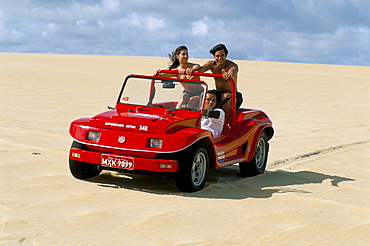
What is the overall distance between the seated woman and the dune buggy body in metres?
0.12

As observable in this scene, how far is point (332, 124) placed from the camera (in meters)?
17.2

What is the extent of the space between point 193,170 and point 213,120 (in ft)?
3.92

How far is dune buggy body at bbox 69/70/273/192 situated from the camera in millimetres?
7273

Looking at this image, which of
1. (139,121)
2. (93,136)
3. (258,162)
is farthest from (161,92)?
(258,162)

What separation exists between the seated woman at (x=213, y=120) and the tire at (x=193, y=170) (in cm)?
76

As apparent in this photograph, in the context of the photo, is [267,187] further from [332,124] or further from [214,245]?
[332,124]

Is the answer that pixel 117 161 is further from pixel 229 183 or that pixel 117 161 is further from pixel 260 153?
pixel 260 153

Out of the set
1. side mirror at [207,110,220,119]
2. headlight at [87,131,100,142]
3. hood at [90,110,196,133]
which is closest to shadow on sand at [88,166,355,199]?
headlight at [87,131,100,142]

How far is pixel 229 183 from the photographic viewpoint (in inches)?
334

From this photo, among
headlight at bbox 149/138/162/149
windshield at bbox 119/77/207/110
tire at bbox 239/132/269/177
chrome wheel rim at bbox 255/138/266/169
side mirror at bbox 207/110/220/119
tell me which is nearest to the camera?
headlight at bbox 149/138/162/149

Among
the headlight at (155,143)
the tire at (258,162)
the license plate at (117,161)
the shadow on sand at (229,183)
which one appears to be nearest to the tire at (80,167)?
the shadow on sand at (229,183)

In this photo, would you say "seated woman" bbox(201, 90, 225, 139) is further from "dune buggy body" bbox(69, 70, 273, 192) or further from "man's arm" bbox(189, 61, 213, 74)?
"man's arm" bbox(189, 61, 213, 74)

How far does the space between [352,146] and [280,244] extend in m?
7.52

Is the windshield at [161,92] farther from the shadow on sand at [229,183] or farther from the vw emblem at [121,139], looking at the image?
the vw emblem at [121,139]
